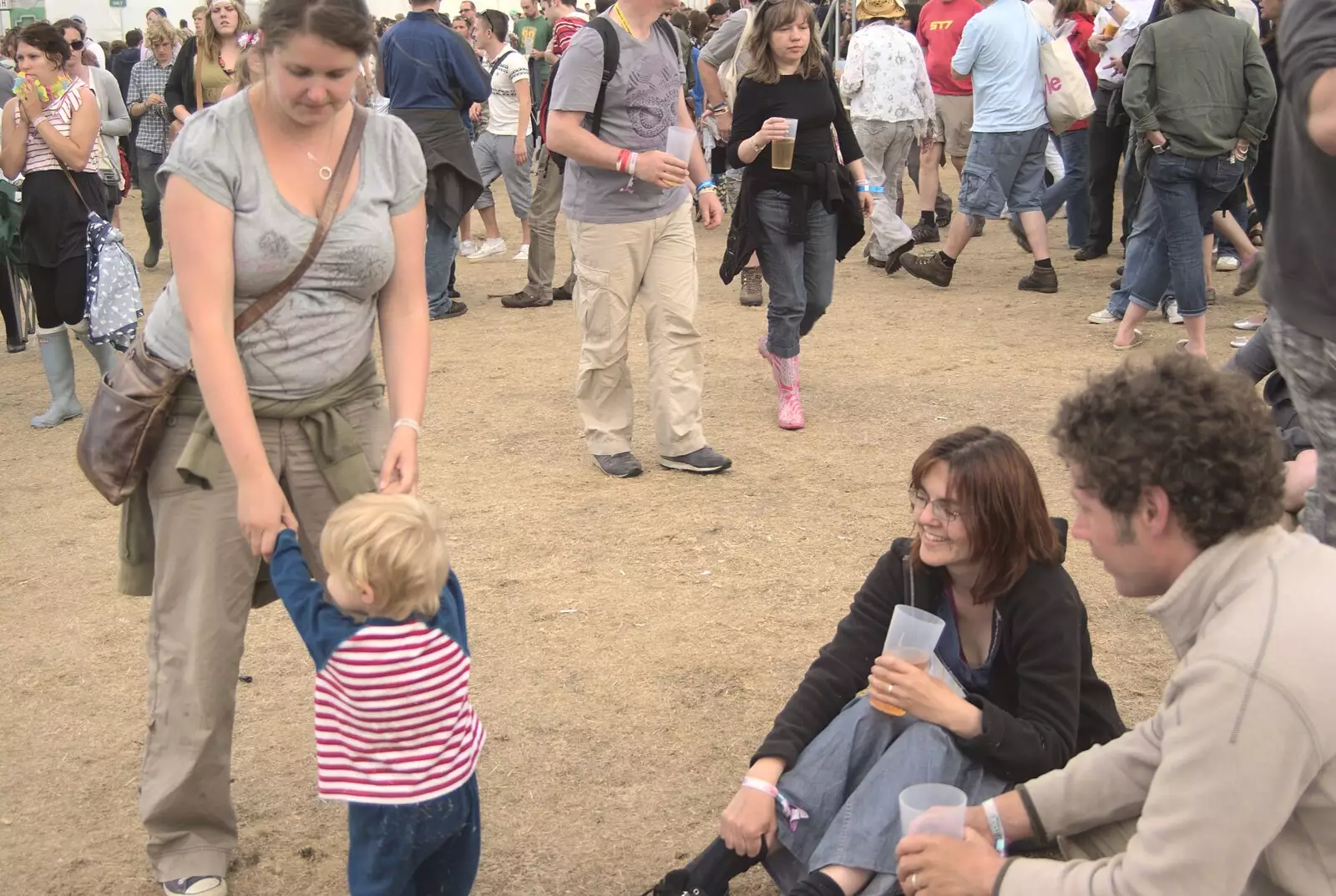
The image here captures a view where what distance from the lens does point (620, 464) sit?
18.4ft

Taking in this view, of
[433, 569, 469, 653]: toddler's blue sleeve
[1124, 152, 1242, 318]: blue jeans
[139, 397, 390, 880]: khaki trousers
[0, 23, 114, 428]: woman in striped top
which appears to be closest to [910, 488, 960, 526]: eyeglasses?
[433, 569, 469, 653]: toddler's blue sleeve

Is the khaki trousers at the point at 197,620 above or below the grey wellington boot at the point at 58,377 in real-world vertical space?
above

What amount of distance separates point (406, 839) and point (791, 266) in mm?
3757


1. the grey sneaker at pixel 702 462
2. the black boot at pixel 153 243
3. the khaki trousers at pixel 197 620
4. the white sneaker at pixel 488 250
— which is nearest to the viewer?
the khaki trousers at pixel 197 620

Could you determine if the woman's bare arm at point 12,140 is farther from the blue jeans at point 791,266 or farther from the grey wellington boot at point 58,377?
the blue jeans at point 791,266

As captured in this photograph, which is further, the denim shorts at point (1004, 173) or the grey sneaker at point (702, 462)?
the denim shorts at point (1004, 173)

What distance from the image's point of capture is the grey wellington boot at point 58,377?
6.58 metres

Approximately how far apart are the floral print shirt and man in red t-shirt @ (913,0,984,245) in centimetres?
62

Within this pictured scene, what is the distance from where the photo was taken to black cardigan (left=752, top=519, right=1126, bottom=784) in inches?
105

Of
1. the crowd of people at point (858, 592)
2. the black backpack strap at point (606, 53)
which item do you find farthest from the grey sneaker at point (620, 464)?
the crowd of people at point (858, 592)

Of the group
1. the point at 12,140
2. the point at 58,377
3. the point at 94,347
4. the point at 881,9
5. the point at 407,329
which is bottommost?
the point at 58,377

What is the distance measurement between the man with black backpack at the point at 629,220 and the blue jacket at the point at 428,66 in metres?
3.21

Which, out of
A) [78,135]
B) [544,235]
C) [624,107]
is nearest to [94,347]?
[78,135]

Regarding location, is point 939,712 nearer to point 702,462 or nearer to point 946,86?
point 702,462
